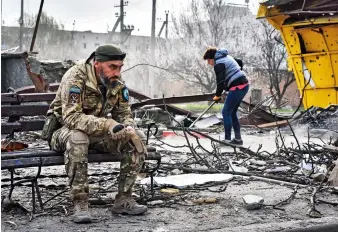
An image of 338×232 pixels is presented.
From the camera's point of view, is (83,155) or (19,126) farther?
(19,126)

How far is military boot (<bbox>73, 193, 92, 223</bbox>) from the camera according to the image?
4.05 metres

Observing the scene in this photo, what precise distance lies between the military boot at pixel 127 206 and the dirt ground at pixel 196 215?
0.05 m

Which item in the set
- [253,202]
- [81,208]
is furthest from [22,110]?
[253,202]

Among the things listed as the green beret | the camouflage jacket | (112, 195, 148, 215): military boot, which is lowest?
(112, 195, 148, 215): military boot

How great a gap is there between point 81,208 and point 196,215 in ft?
3.05

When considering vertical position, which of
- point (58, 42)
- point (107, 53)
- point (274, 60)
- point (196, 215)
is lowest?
point (196, 215)

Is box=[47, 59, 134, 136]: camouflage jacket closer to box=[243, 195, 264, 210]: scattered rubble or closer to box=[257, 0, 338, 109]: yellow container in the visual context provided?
box=[243, 195, 264, 210]: scattered rubble

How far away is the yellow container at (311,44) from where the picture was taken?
10805mm

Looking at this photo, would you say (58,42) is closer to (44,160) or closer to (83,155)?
(44,160)

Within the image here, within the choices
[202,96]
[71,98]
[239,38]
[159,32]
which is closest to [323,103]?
[202,96]

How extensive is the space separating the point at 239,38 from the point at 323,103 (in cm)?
2573

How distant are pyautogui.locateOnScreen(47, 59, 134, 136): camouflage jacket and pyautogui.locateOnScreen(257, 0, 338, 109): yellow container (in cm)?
682

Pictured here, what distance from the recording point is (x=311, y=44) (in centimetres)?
1137

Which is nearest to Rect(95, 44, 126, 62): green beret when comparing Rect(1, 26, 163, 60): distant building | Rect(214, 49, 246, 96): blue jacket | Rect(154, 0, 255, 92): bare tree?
Rect(214, 49, 246, 96): blue jacket
